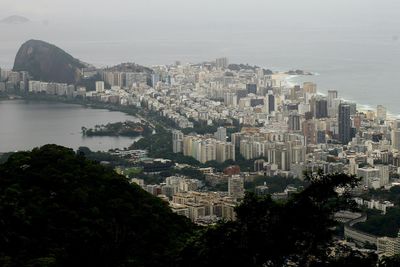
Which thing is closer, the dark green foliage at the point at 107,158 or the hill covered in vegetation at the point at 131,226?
the hill covered in vegetation at the point at 131,226

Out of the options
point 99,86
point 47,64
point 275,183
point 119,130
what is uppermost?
point 47,64

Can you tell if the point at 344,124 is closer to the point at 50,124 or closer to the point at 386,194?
the point at 386,194

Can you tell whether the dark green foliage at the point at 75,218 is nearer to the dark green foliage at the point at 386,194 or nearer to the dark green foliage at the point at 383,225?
the dark green foliage at the point at 383,225

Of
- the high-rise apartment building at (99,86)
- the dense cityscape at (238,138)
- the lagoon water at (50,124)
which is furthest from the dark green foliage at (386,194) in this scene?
the high-rise apartment building at (99,86)

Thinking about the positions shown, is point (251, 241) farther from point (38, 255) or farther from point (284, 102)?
point (284, 102)

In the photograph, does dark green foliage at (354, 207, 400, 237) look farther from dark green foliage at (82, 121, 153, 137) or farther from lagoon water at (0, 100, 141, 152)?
dark green foliage at (82, 121, 153, 137)

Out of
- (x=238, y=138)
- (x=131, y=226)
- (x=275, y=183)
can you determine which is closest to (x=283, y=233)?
(x=131, y=226)
